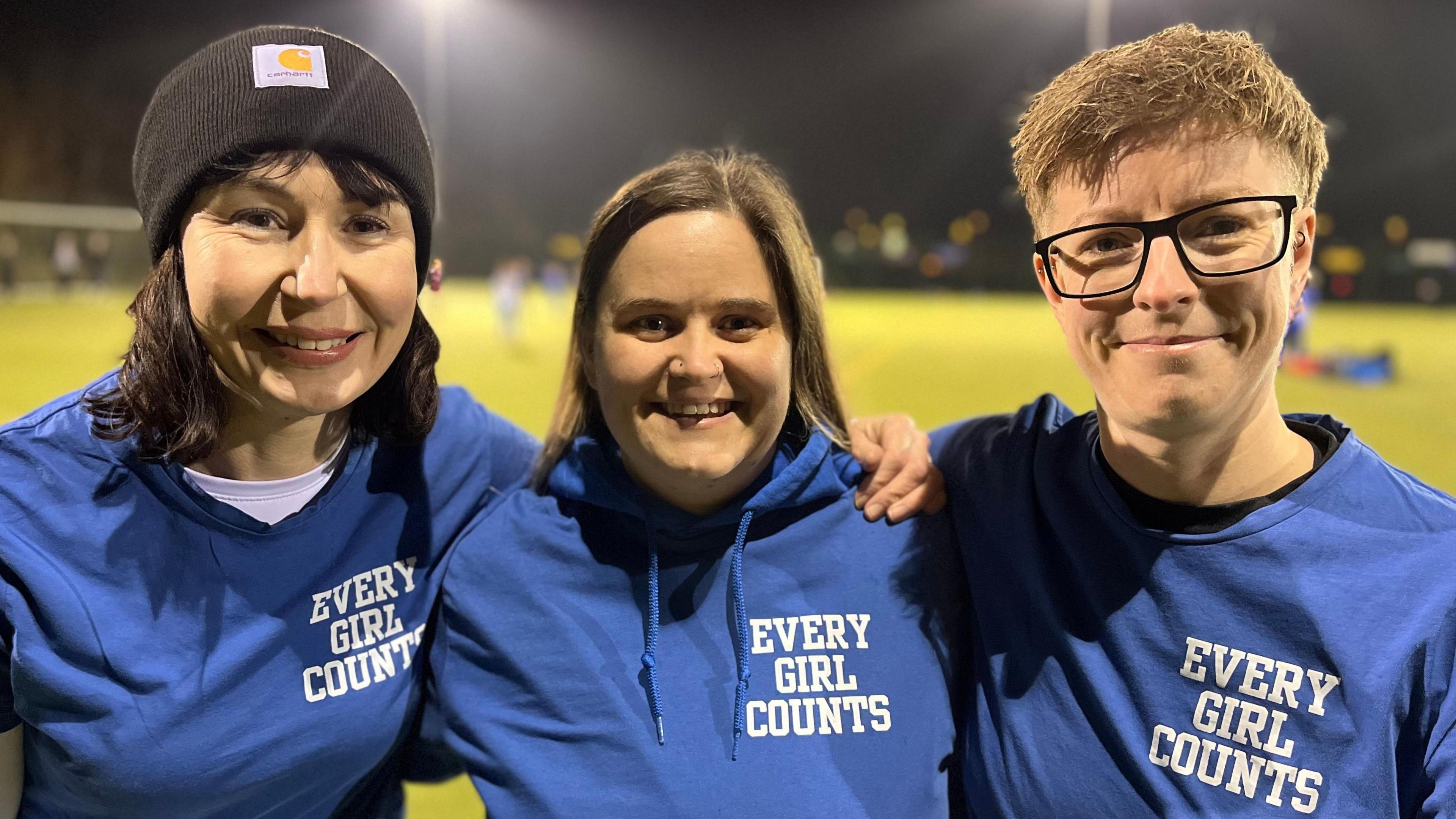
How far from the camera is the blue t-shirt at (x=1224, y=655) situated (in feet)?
4.85

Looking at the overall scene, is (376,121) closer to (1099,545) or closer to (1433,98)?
(1099,545)

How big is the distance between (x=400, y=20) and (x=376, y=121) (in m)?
6.17

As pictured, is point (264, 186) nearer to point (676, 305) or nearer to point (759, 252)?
point (676, 305)

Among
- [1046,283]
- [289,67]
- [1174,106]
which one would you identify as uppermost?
[289,67]

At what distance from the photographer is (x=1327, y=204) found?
22.7 m

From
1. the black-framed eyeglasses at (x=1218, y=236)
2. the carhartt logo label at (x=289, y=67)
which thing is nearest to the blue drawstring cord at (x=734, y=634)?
the black-framed eyeglasses at (x=1218, y=236)

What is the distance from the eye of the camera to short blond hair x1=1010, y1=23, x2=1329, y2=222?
5.11 feet

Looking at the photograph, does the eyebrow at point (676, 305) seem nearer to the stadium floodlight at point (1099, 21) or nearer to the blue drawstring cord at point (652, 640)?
the blue drawstring cord at point (652, 640)

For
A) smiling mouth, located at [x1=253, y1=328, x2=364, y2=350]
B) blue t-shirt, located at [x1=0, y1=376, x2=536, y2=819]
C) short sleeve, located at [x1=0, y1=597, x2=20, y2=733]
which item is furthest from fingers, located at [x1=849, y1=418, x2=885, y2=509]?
short sleeve, located at [x1=0, y1=597, x2=20, y2=733]

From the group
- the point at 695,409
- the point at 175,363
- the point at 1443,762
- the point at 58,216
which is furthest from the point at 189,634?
the point at 58,216

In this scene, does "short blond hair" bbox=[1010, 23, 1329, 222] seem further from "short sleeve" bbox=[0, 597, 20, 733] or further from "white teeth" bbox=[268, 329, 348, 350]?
"short sleeve" bbox=[0, 597, 20, 733]

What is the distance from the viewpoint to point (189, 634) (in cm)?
185

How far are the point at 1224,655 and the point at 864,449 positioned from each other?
893 mm

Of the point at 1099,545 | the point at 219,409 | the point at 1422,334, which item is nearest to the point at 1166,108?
the point at 1099,545
